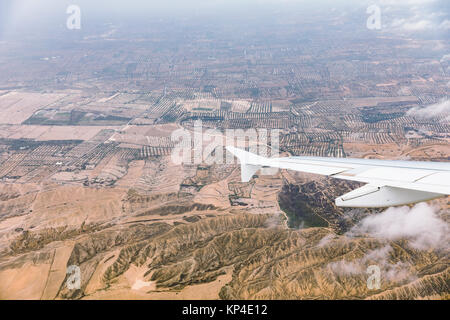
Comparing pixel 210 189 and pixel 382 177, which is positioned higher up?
pixel 382 177

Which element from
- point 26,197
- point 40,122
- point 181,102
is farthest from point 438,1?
point 26,197

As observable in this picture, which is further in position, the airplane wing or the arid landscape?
the arid landscape

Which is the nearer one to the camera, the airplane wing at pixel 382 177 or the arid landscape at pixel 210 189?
the airplane wing at pixel 382 177

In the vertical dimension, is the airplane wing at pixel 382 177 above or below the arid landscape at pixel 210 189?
above

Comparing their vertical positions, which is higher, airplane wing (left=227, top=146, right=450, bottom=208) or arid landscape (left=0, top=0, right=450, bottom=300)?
airplane wing (left=227, top=146, right=450, bottom=208)

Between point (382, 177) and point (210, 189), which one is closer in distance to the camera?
point (382, 177)

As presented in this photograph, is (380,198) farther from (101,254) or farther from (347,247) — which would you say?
(101,254)
